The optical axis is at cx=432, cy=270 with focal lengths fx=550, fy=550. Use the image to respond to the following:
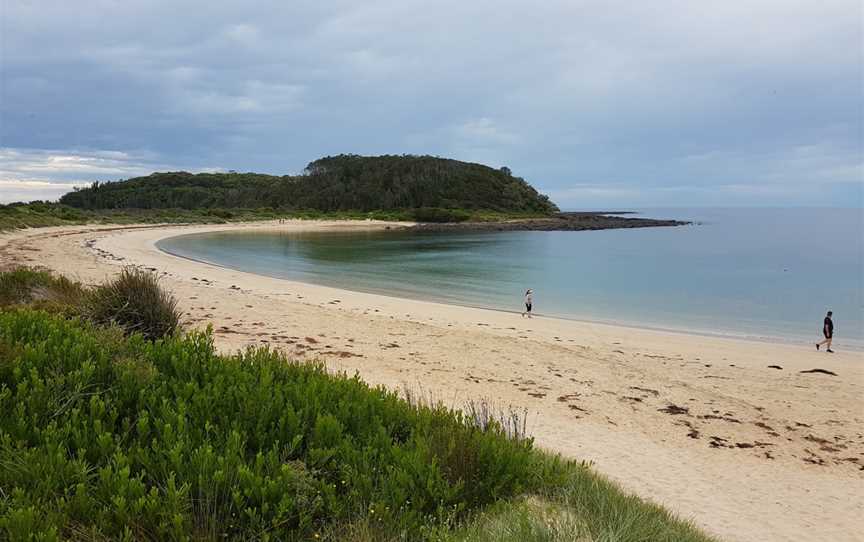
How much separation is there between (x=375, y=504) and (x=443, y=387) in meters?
5.88

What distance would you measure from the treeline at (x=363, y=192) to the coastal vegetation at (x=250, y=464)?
404 feet

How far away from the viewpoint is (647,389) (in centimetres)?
995

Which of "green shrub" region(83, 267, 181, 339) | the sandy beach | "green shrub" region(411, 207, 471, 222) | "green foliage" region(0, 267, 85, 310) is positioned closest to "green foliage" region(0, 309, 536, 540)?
the sandy beach

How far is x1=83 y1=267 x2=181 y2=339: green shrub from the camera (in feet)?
27.3

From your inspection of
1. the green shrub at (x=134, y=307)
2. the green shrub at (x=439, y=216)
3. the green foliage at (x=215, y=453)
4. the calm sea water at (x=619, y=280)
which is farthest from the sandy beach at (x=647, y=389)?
the green shrub at (x=439, y=216)

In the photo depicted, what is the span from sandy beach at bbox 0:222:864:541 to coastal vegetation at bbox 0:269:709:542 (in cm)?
240

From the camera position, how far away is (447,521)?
3.11 m

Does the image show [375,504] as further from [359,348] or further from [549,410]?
[359,348]

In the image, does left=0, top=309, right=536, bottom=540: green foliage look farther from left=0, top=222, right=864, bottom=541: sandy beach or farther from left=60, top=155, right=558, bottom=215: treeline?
left=60, top=155, right=558, bottom=215: treeline

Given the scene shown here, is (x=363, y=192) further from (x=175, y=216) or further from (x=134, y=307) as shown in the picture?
(x=134, y=307)

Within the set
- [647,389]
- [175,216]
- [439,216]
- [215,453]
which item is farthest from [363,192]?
[215,453]

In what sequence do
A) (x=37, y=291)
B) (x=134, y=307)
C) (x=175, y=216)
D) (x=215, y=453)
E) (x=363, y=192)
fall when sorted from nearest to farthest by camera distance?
(x=215, y=453)
(x=134, y=307)
(x=37, y=291)
(x=175, y=216)
(x=363, y=192)

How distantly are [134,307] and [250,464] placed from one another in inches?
255

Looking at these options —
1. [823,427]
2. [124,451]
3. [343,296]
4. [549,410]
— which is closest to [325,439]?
[124,451]
